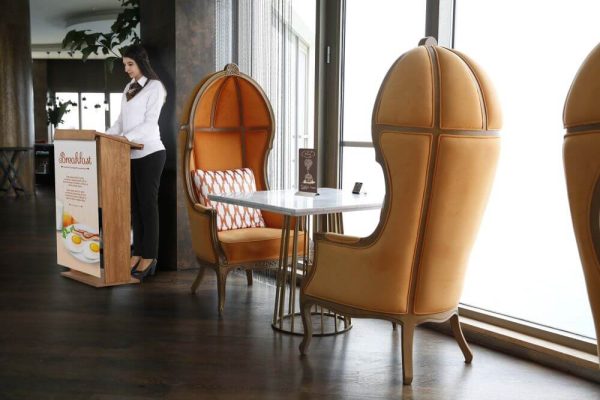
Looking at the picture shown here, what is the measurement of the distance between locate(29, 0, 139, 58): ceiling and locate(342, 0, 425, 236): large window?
8.30m

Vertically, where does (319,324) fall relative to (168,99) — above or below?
below

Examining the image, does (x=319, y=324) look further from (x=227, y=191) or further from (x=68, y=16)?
(x=68, y=16)

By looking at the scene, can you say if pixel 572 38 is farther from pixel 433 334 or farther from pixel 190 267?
pixel 190 267

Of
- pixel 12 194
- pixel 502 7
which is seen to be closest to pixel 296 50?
pixel 502 7

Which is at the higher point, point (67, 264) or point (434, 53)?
point (434, 53)

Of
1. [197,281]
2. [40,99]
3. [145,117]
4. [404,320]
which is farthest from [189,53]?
[40,99]

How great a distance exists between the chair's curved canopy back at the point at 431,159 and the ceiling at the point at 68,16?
1013 cm

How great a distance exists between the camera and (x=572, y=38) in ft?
10.9

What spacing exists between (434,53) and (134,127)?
2739mm

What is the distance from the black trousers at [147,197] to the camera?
4.96 meters

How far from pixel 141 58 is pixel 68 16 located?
9.46 meters

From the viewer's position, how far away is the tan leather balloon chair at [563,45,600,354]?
124 cm

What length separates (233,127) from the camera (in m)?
4.98

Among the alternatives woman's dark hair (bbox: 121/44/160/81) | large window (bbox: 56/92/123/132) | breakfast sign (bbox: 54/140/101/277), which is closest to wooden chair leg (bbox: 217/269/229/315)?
breakfast sign (bbox: 54/140/101/277)
